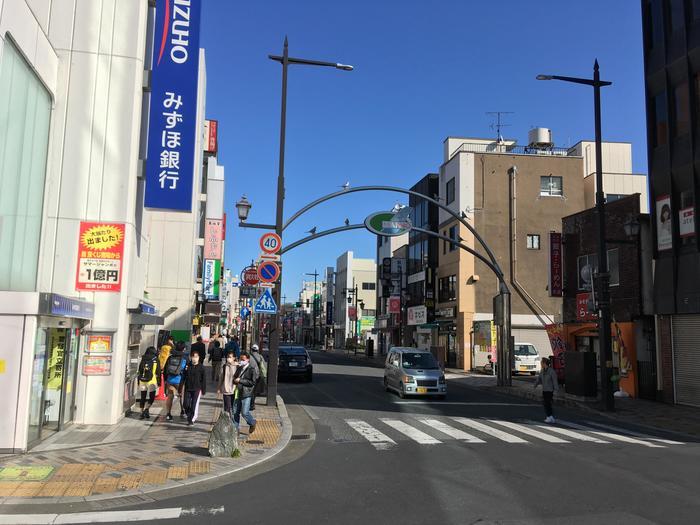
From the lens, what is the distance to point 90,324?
499 inches

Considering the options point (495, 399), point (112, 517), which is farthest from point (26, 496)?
point (495, 399)

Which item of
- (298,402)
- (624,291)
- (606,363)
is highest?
(624,291)

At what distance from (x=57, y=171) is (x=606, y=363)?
1523 cm

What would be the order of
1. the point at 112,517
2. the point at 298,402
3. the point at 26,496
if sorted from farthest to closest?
the point at 298,402
the point at 26,496
the point at 112,517

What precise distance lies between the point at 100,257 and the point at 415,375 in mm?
11020

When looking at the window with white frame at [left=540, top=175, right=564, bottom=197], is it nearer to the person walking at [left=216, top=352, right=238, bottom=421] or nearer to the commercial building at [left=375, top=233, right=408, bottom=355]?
the commercial building at [left=375, top=233, right=408, bottom=355]

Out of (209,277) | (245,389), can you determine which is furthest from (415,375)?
(209,277)

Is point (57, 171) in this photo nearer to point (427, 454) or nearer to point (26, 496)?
point (26, 496)

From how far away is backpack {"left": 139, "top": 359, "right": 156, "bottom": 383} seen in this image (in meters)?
13.2

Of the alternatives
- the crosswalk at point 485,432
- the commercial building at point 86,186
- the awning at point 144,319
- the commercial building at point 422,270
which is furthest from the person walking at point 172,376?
the commercial building at point 422,270

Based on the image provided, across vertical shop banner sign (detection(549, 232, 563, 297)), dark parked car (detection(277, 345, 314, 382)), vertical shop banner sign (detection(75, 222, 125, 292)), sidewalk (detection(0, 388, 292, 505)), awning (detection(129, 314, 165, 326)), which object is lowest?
sidewalk (detection(0, 388, 292, 505))

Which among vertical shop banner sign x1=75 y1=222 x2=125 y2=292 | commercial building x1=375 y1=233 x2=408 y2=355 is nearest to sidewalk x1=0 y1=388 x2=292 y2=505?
vertical shop banner sign x1=75 y1=222 x2=125 y2=292

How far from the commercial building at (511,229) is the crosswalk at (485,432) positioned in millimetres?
24754

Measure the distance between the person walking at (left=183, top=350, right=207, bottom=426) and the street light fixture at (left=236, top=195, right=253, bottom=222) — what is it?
517cm
